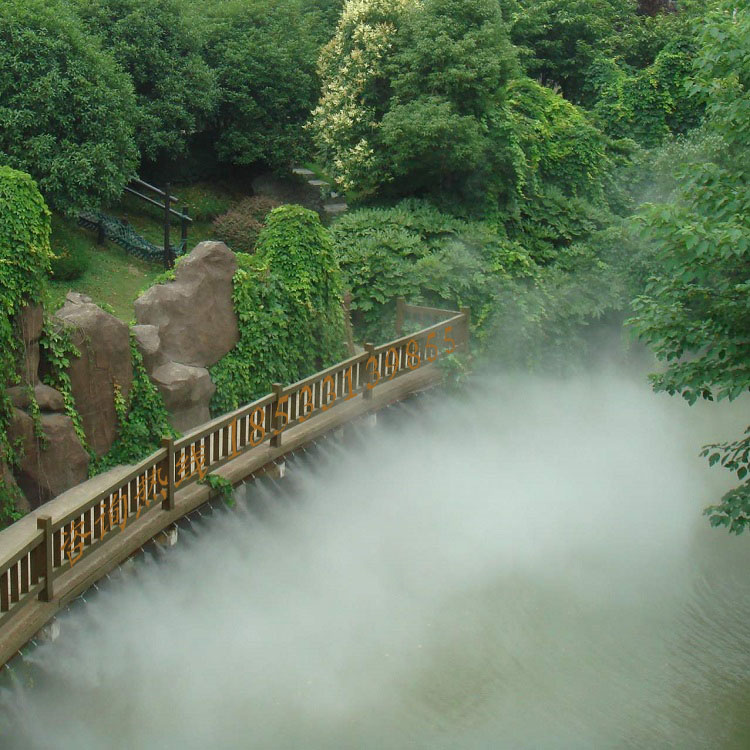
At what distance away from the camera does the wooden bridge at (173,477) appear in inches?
394

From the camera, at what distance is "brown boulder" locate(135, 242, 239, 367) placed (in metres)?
14.2

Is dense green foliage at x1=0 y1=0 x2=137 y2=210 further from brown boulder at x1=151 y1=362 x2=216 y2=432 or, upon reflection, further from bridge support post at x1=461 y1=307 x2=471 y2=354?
bridge support post at x1=461 y1=307 x2=471 y2=354

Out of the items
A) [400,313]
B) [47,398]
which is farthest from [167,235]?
[47,398]

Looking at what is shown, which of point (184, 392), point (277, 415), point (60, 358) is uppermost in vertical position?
point (60, 358)

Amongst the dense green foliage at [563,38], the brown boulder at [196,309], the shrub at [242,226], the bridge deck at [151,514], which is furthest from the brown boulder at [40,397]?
the dense green foliage at [563,38]

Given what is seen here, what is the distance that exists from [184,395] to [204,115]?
40.4ft

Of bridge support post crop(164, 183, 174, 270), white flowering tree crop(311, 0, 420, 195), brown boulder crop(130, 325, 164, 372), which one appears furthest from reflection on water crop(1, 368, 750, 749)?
white flowering tree crop(311, 0, 420, 195)

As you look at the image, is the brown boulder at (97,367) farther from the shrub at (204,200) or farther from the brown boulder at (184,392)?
the shrub at (204,200)

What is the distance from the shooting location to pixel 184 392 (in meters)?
13.8

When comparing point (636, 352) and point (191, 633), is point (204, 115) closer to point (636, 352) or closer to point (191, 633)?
point (636, 352)

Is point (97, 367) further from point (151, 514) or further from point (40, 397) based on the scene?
point (151, 514)

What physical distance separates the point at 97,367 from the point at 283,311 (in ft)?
12.0

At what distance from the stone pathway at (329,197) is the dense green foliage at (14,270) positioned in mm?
12726

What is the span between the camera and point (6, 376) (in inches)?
448
